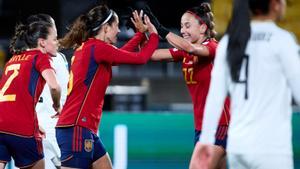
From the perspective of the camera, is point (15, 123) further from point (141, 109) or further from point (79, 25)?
point (141, 109)

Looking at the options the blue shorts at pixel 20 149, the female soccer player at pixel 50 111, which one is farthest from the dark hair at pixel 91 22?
the female soccer player at pixel 50 111

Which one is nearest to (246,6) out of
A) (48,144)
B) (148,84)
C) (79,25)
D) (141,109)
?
(79,25)

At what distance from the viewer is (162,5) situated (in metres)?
14.8

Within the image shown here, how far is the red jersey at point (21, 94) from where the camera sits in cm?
762

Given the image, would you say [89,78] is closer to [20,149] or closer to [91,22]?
[91,22]

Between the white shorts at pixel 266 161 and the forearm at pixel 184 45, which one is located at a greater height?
the forearm at pixel 184 45

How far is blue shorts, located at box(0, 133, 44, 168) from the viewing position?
302 inches

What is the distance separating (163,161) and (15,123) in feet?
13.9

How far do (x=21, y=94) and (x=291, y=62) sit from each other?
2984 mm

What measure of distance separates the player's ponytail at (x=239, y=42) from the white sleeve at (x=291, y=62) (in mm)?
202

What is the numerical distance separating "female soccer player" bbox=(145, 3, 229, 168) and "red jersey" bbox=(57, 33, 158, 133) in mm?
419

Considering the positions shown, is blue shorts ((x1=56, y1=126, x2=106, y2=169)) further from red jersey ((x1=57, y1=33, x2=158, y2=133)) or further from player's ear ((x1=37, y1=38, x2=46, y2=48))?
player's ear ((x1=37, y1=38, x2=46, y2=48))

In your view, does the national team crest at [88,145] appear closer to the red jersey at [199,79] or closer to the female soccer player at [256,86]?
the red jersey at [199,79]

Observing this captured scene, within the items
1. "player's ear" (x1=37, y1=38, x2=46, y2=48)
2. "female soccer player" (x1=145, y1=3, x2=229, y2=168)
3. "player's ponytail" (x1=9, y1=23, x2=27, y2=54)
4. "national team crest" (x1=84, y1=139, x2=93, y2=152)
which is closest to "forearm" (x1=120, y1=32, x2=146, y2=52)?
"female soccer player" (x1=145, y1=3, x2=229, y2=168)
